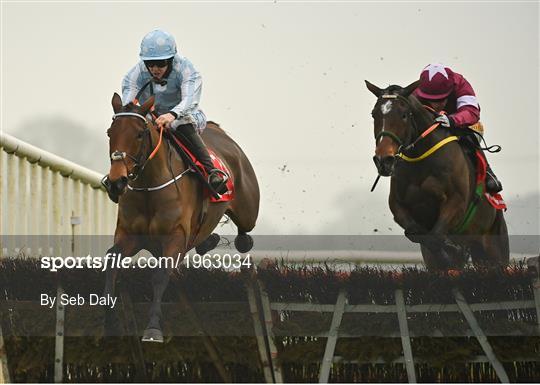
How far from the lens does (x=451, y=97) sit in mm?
7398

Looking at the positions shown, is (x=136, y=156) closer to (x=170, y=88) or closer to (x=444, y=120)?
(x=170, y=88)

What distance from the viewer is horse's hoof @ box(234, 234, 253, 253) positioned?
7.71 meters

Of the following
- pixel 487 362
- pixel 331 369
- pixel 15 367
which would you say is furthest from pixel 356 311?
pixel 15 367

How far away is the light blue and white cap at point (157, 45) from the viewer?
6227 millimetres

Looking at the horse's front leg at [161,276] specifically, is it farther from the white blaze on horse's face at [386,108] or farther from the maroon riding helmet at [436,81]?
the maroon riding helmet at [436,81]

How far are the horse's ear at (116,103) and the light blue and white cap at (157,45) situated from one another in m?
0.36

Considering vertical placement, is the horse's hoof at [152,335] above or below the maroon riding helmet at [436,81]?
below

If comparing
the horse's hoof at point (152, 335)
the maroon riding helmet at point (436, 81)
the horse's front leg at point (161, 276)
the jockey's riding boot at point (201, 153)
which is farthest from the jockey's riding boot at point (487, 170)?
the horse's hoof at point (152, 335)

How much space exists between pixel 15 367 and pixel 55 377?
0.84 ft

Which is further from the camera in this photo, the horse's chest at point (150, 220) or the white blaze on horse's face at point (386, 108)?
the white blaze on horse's face at point (386, 108)

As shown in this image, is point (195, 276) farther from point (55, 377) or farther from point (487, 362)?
point (487, 362)

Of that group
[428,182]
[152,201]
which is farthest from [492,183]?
[152,201]

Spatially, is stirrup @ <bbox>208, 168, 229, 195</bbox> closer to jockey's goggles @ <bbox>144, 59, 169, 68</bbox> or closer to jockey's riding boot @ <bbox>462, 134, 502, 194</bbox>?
jockey's goggles @ <bbox>144, 59, 169, 68</bbox>

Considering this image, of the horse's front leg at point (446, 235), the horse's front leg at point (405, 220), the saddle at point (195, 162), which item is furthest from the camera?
the horse's front leg at point (405, 220)
